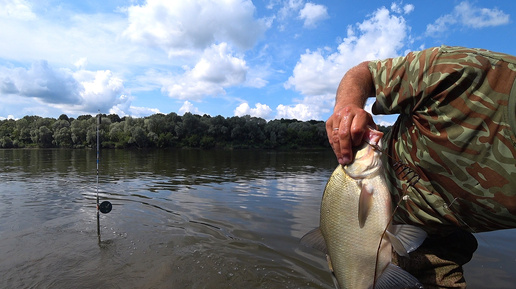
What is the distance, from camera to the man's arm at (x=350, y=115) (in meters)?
2.00

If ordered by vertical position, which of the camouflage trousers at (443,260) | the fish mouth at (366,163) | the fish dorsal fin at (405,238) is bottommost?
the camouflage trousers at (443,260)

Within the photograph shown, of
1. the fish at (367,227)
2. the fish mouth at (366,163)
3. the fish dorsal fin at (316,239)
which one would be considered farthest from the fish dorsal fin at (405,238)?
the fish dorsal fin at (316,239)

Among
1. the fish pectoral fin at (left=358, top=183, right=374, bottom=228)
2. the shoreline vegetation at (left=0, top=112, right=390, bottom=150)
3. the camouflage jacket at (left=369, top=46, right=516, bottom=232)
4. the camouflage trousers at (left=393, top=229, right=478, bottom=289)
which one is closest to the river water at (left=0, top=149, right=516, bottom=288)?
the camouflage trousers at (left=393, top=229, right=478, bottom=289)

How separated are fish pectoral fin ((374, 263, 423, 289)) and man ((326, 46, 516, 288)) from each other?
640mm

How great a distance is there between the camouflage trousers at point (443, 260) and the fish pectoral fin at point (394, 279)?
3.31ft

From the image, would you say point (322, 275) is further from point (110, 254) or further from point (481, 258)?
point (110, 254)

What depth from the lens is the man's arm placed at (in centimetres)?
200

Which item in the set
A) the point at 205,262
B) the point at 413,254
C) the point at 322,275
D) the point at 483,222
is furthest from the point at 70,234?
the point at 483,222

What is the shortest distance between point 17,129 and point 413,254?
12654 cm

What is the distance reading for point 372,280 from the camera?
6.73 feet

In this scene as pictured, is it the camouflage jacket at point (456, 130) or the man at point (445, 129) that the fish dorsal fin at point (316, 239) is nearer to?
the man at point (445, 129)

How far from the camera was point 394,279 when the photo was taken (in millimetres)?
2025

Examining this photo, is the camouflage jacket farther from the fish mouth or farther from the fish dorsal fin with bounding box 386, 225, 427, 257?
the fish dorsal fin with bounding box 386, 225, 427, 257

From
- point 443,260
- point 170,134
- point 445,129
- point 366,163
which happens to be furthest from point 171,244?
point 170,134
